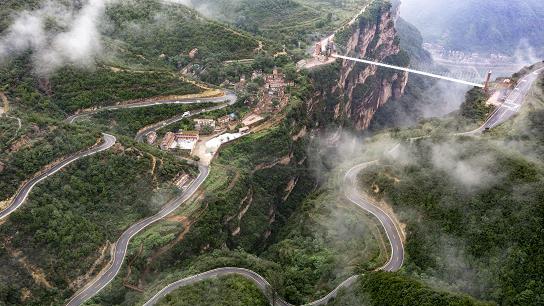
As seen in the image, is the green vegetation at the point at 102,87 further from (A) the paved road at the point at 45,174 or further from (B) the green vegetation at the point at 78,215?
(B) the green vegetation at the point at 78,215

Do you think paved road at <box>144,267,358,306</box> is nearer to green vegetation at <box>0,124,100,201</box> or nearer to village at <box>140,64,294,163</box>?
green vegetation at <box>0,124,100,201</box>

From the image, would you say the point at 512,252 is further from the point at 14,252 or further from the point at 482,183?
the point at 14,252

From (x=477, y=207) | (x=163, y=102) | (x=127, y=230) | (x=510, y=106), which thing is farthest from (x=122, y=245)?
(x=510, y=106)

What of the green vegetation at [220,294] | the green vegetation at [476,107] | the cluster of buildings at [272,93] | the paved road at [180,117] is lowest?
the green vegetation at [220,294]

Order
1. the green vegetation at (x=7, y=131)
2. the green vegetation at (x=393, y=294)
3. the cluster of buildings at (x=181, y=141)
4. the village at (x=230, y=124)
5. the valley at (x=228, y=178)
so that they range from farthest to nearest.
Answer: the village at (x=230, y=124), the cluster of buildings at (x=181, y=141), the green vegetation at (x=7, y=131), the valley at (x=228, y=178), the green vegetation at (x=393, y=294)

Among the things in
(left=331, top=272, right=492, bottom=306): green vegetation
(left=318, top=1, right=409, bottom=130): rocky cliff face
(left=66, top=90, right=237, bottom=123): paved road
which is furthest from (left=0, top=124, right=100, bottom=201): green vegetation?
(left=318, top=1, right=409, bottom=130): rocky cliff face

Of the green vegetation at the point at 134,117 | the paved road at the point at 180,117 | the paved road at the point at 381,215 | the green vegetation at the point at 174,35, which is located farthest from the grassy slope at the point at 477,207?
the green vegetation at the point at 174,35
